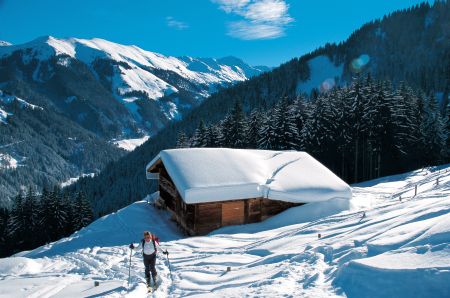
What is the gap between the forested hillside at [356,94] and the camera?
135ft

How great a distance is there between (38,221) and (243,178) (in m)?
39.5

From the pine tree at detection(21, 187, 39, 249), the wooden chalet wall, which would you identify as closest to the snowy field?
the wooden chalet wall

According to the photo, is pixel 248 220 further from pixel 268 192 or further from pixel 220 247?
pixel 220 247

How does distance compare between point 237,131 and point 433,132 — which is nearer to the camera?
point 433,132

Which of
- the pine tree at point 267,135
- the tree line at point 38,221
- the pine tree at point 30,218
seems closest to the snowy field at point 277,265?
the pine tree at point 267,135

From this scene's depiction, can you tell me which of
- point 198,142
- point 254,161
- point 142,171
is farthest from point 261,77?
point 254,161

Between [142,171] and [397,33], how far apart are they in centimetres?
15002

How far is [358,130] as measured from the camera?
4044 centimetres

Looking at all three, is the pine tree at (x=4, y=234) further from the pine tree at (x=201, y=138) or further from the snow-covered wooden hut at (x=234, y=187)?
the snow-covered wooden hut at (x=234, y=187)

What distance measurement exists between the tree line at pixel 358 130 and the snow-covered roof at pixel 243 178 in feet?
57.7

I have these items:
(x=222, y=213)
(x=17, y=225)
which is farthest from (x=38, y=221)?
(x=222, y=213)

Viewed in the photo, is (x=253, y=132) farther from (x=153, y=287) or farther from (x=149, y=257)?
(x=153, y=287)

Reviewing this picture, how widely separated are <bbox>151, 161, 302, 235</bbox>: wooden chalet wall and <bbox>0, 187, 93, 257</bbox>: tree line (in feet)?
108

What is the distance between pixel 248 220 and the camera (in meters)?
20.2
